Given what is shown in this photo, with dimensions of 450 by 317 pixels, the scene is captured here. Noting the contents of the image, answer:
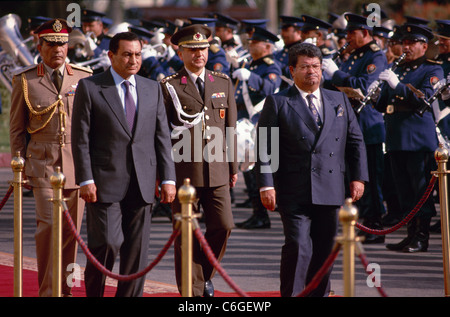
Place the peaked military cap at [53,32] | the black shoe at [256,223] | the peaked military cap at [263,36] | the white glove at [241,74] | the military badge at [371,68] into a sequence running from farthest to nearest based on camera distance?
the peaked military cap at [263,36] < the black shoe at [256,223] < the white glove at [241,74] < the military badge at [371,68] < the peaked military cap at [53,32]

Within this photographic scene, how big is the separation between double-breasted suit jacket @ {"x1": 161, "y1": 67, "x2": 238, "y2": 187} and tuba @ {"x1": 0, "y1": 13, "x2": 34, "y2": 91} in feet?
24.5

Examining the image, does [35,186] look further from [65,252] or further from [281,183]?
[281,183]

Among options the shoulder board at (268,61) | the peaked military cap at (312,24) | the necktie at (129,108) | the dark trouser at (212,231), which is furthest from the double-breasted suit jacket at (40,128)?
the peaked military cap at (312,24)

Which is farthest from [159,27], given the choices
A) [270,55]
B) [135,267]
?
[135,267]

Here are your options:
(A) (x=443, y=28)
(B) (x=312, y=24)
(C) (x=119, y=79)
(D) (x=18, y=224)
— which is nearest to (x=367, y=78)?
(A) (x=443, y=28)

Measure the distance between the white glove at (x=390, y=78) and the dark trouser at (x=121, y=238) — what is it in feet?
12.3

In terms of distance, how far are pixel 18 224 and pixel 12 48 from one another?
28.2ft

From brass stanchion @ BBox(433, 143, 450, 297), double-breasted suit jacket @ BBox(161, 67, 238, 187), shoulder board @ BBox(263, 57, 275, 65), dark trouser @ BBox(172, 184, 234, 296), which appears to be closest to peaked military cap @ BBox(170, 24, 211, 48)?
double-breasted suit jacket @ BBox(161, 67, 238, 187)

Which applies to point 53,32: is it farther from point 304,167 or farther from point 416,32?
point 416,32

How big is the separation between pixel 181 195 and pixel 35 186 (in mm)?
2066

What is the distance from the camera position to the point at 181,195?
18.5 feet

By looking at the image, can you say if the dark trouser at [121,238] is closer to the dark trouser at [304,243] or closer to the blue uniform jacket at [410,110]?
the dark trouser at [304,243]

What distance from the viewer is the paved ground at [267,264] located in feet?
26.3

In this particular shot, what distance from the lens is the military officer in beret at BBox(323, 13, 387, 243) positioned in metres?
10.1
